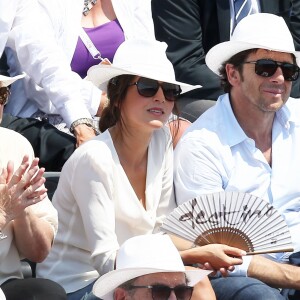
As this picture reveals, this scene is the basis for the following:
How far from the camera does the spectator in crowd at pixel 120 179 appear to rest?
5.23 meters

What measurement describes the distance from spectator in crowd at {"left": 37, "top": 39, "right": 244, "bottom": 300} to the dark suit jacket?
1263mm

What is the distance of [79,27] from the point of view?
6.56 metres

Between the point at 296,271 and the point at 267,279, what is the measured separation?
0.51 ft

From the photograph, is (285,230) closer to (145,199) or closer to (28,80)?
(145,199)

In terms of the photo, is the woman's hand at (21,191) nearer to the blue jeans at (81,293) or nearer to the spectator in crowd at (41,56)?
the blue jeans at (81,293)

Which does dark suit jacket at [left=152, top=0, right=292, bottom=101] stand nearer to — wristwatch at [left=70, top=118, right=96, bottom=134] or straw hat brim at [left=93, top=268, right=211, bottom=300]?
wristwatch at [left=70, top=118, right=96, bottom=134]

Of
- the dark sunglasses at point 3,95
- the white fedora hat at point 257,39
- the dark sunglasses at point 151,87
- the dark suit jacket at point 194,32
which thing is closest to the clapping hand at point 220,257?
the dark sunglasses at point 151,87

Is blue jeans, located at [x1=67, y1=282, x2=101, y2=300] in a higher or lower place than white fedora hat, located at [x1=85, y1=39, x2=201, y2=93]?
lower

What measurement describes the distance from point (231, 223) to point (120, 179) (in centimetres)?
57

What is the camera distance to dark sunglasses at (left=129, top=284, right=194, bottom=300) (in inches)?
177

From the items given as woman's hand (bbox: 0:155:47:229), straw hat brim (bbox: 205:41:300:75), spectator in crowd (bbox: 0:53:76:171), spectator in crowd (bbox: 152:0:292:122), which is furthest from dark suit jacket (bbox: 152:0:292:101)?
woman's hand (bbox: 0:155:47:229)

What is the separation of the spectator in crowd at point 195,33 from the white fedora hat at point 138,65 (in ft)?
4.18

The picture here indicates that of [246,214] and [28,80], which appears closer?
[246,214]

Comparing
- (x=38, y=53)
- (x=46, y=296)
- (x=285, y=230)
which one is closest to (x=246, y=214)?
(x=285, y=230)
